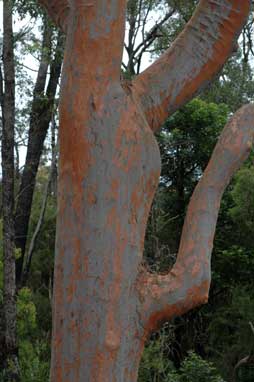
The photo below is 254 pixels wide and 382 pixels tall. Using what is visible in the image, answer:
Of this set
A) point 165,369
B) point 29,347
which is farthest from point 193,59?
point 29,347

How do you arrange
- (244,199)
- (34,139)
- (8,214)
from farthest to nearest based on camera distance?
(34,139)
(244,199)
(8,214)

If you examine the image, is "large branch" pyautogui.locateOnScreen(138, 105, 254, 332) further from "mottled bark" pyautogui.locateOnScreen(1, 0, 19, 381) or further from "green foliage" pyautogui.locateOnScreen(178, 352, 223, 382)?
"green foliage" pyautogui.locateOnScreen(178, 352, 223, 382)

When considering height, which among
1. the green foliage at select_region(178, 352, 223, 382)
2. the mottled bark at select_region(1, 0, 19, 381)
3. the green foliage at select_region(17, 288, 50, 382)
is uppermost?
the mottled bark at select_region(1, 0, 19, 381)

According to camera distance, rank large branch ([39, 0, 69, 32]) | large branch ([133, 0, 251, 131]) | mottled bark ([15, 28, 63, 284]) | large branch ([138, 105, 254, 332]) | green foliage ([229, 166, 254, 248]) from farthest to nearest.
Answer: mottled bark ([15, 28, 63, 284]) < green foliage ([229, 166, 254, 248]) < large branch ([39, 0, 69, 32]) < large branch ([133, 0, 251, 131]) < large branch ([138, 105, 254, 332])

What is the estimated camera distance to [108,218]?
10.2 feet

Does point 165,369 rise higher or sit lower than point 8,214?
lower

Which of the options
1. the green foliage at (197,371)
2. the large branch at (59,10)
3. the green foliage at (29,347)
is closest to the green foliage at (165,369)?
the green foliage at (197,371)

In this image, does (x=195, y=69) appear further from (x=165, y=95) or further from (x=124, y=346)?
(x=124, y=346)

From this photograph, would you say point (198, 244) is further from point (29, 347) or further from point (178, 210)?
point (178, 210)

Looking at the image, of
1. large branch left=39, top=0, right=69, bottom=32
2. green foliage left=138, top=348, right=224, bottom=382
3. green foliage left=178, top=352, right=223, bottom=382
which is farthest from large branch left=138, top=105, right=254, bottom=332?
green foliage left=178, top=352, right=223, bottom=382

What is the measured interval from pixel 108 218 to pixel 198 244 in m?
0.43

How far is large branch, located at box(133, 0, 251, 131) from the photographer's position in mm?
3512

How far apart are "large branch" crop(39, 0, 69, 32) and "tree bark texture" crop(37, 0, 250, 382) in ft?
1.41

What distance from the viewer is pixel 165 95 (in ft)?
11.6
